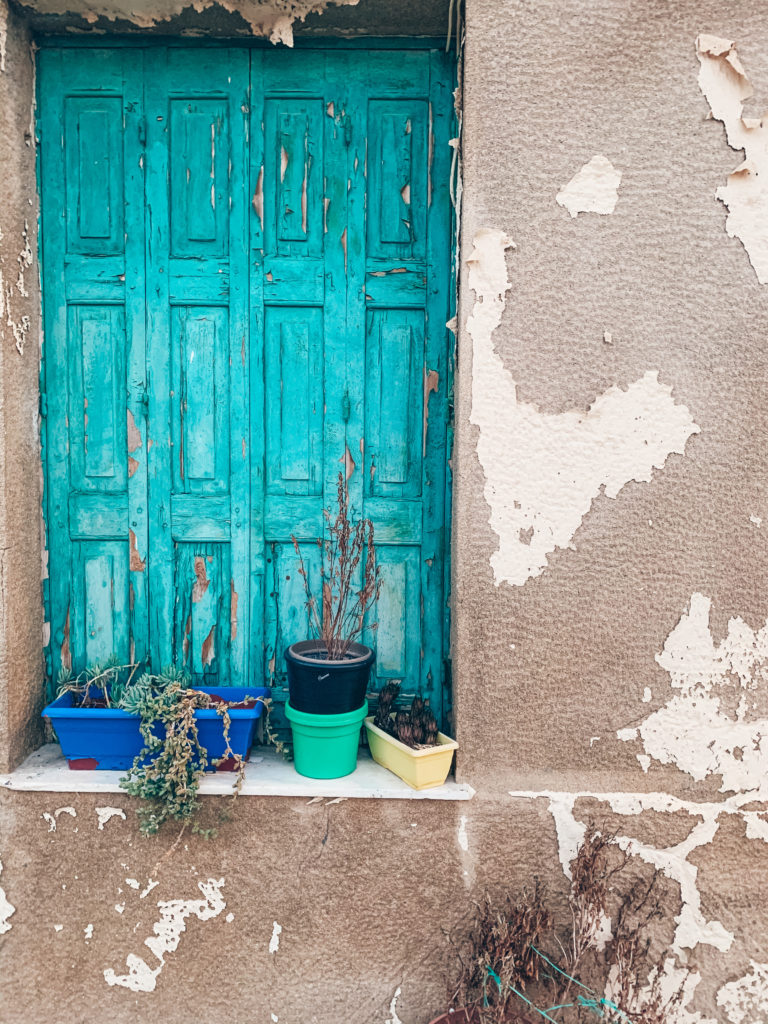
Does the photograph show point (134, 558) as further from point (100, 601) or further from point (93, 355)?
point (93, 355)

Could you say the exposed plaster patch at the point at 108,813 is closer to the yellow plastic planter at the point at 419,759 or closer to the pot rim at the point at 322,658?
the pot rim at the point at 322,658

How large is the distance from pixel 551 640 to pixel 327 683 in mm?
694

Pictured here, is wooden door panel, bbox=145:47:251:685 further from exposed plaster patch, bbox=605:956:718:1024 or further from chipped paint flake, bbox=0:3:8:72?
exposed plaster patch, bbox=605:956:718:1024

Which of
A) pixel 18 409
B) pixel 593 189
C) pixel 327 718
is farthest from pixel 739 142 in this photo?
pixel 18 409

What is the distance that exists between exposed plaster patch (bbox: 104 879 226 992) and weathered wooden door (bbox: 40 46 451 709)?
68 centimetres

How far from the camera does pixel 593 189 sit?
6.99 feet

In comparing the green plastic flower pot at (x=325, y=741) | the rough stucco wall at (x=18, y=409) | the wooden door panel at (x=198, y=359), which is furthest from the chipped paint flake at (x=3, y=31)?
the green plastic flower pot at (x=325, y=741)

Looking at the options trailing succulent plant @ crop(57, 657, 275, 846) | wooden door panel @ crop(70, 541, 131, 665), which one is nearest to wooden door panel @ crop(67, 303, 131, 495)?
wooden door panel @ crop(70, 541, 131, 665)

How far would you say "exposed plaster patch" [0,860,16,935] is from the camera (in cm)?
227

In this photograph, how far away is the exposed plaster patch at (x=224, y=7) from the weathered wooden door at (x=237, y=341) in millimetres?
112

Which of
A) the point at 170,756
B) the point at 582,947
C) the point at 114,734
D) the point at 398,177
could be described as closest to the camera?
the point at 582,947

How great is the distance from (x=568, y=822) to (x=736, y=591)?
0.87 m

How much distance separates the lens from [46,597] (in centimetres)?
250

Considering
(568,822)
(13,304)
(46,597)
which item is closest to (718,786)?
(568,822)
